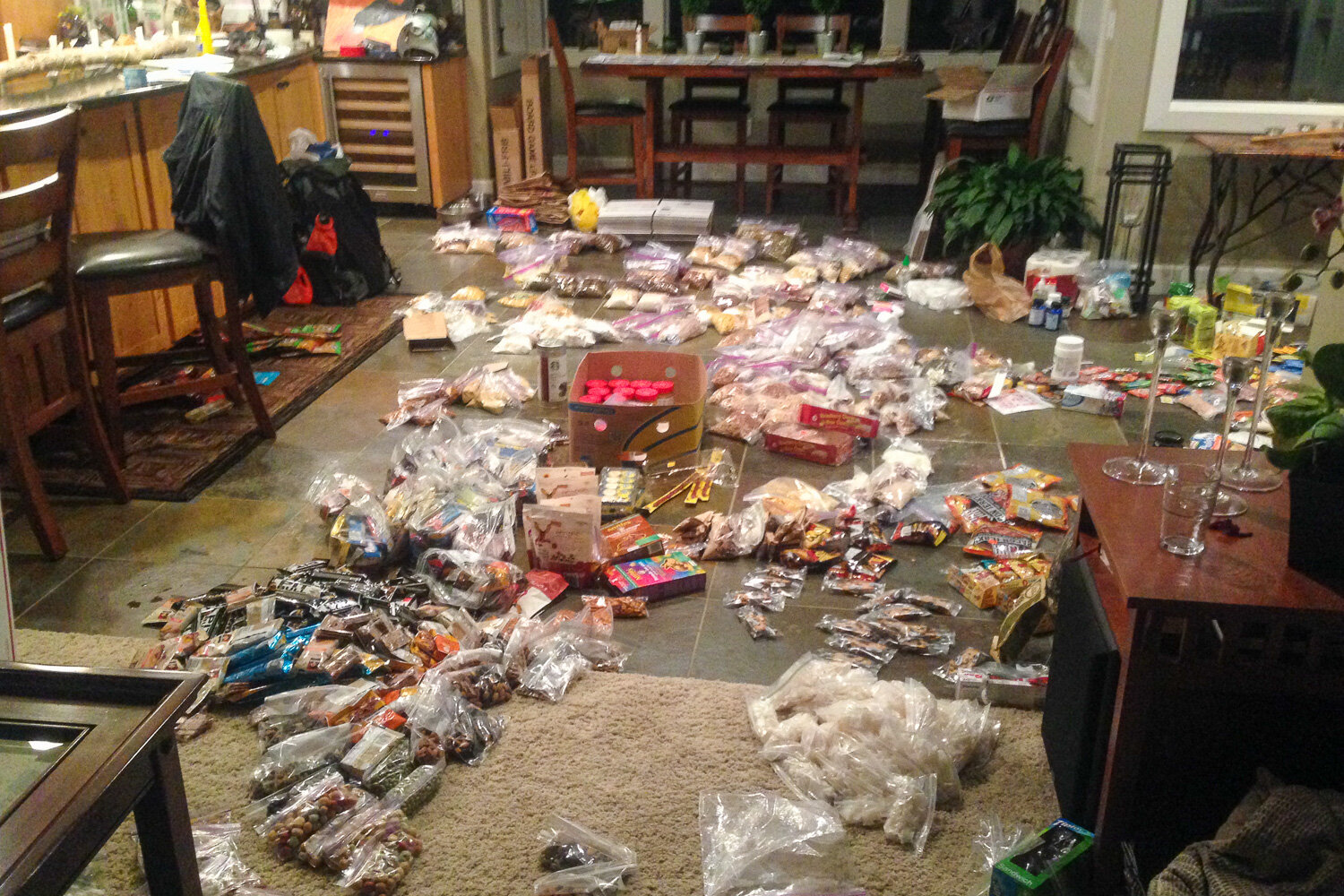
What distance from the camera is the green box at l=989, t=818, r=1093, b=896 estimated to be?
170 cm

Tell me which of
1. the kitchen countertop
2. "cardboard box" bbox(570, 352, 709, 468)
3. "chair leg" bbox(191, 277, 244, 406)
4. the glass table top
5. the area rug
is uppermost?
the kitchen countertop

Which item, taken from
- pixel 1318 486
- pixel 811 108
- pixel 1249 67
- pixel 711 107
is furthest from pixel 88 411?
pixel 1249 67

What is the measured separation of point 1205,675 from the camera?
1.67 m

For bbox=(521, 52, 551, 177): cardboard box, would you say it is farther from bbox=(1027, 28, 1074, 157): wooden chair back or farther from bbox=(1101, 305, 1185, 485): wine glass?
bbox=(1101, 305, 1185, 485): wine glass

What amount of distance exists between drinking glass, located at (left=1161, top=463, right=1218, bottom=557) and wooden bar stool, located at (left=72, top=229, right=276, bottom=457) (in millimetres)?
2699

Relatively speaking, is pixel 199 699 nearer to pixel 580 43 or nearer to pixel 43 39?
pixel 43 39

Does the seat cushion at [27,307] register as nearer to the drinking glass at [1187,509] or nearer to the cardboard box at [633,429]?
the cardboard box at [633,429]

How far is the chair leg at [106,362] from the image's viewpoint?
3.25 meters

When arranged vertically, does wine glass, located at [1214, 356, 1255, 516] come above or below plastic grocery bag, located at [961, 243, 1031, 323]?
above

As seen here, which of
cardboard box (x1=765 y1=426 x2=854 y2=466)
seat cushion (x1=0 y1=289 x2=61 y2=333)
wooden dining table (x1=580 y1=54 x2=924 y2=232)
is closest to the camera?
seat cushion (x1=0 y1=289 x2=61 y2=333)

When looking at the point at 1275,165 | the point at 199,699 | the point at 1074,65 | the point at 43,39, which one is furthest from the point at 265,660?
the point at 1074,65

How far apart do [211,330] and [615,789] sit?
218 cm

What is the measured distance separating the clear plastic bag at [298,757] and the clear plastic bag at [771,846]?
2.32 feet

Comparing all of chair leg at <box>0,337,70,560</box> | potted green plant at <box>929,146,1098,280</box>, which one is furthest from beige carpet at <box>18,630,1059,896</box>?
potted green plant at <box>929,146,1098,280</box>
